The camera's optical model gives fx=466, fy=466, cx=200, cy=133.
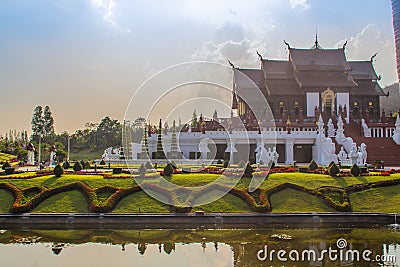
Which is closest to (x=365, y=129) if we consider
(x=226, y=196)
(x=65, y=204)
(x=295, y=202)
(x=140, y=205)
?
(x=295, y=202)

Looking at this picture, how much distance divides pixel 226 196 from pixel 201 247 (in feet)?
20.6

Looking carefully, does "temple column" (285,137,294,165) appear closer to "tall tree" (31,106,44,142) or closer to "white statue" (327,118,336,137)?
"white statue" (327,118,336,137)

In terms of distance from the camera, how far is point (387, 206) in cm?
2097

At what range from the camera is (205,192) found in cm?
2252

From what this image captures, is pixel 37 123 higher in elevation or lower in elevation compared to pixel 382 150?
higher

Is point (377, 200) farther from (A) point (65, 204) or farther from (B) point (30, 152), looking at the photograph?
(B) point (30, 152)

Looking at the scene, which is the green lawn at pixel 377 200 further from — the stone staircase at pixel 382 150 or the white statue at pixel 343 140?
the white statue at pixel 343 140

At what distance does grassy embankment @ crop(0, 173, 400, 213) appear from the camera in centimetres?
2072

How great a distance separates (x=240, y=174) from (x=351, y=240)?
29.6 ft

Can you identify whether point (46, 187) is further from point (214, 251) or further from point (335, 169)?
point (335, 169)

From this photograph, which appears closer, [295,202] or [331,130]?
[295,202]

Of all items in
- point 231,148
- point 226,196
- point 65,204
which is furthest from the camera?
point 231,148

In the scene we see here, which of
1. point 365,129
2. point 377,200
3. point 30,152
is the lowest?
point 377,200

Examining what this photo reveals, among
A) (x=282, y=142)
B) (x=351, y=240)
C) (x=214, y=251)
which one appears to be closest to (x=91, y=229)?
(x=214, y=251)
